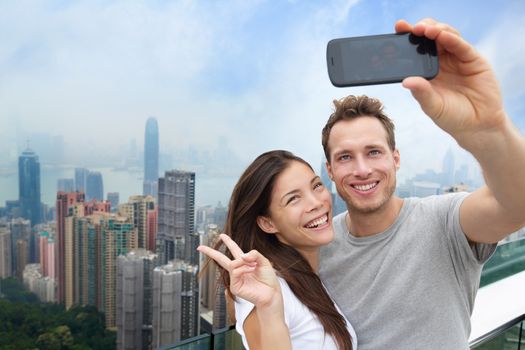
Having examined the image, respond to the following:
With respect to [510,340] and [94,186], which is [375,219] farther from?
[94,186]

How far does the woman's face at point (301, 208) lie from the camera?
1.13 m

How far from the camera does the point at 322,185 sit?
47.3 inches

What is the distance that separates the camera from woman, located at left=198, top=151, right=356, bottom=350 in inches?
40.0

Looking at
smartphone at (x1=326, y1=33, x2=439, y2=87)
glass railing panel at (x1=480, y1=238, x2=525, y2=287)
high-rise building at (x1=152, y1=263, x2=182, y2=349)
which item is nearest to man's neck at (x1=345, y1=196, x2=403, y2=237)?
smartphone at (x1=326, y1=33, x2=439, y2=87)

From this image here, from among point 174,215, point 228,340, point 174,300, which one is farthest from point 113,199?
point 228,340

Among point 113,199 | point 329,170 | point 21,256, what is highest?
point 329,170

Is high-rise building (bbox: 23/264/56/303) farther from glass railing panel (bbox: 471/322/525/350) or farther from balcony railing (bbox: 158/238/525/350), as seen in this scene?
glass railing panel (bbox: 471/322/525/350)

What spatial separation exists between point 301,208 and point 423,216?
0.31m

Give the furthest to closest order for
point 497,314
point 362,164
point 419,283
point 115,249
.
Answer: point 115,249
point 497,314
point 362,164
point 419,283

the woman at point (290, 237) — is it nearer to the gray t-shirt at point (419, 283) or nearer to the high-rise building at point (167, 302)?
the gray t-shirt at point (419, 283)

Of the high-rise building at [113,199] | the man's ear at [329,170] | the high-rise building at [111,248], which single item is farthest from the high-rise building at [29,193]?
the man's ear at [329,170]

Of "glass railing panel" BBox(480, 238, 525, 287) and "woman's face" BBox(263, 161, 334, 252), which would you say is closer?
"woman's face" BBox(263, 161, 334, 252)

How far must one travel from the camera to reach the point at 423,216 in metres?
1.10

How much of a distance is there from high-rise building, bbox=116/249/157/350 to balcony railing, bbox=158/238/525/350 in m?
5.48
